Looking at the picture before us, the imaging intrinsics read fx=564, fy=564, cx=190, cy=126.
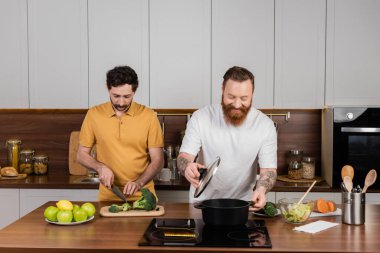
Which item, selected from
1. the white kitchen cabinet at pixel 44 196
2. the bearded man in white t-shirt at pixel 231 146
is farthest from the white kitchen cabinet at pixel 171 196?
the bearded man in white t-shirt at pixel 231 146

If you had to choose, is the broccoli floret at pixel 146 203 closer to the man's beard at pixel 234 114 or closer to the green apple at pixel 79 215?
the green apple at pixel 79 215

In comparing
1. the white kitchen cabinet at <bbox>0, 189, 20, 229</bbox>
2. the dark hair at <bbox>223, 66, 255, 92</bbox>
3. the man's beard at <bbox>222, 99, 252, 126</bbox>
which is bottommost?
the white kitchen cabinet at <bbox>0, 189, 20, 229</bbox>

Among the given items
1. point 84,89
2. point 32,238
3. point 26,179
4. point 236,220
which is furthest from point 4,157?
point 236,220

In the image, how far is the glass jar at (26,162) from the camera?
4766 mm

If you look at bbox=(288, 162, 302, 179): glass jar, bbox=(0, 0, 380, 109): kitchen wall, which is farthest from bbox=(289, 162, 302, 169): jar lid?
bbox=(0, 0, 380, 109): kitchen wall

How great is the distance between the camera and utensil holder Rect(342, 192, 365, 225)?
2611 mm

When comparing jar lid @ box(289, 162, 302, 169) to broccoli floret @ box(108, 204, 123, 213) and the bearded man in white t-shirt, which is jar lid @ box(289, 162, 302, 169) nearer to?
the bearded man in white t-shirt

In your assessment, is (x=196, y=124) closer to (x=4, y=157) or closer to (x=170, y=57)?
(x=170, y=57)

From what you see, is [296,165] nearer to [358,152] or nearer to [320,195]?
[320,195]

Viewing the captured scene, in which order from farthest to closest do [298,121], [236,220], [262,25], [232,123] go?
[298,121]
[262,25]
[232,123]
[236,220]

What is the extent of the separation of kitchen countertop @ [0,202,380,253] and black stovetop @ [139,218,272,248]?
0.12 ft

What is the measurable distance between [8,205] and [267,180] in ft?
7.78

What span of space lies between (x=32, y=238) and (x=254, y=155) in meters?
1.35

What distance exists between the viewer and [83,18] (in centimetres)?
455
